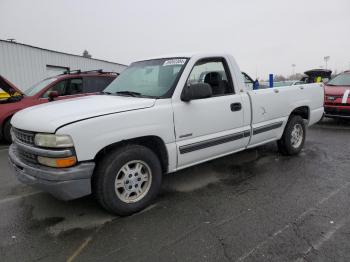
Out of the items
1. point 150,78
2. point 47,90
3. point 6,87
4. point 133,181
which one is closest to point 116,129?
point 133,181

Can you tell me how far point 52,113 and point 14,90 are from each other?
19.1 ft

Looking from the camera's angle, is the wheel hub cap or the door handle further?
the door handle

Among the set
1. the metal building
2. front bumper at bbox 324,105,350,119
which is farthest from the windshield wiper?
the metal building

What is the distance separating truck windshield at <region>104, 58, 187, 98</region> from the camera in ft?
12.2

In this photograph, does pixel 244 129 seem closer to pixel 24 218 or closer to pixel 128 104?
pixel 128 104

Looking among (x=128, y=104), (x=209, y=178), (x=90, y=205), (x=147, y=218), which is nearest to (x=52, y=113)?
(x=128, y=104)

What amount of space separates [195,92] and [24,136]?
1981mm

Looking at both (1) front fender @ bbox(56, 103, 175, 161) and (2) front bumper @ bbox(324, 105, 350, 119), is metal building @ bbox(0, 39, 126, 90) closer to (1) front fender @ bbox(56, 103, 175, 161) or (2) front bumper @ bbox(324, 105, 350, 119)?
(1) front fender @ bbox(56, 103, 175, 161)

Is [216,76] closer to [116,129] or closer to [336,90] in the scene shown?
[116,129]

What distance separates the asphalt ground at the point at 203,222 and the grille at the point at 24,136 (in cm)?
89

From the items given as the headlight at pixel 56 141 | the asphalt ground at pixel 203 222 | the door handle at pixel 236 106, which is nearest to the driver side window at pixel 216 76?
the door handle at pixel 236 106

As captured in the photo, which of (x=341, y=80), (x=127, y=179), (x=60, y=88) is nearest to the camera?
(x=127, y=179)

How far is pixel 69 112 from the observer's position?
9.91ft

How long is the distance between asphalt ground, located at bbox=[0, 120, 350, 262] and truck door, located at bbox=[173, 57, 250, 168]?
0.55m
